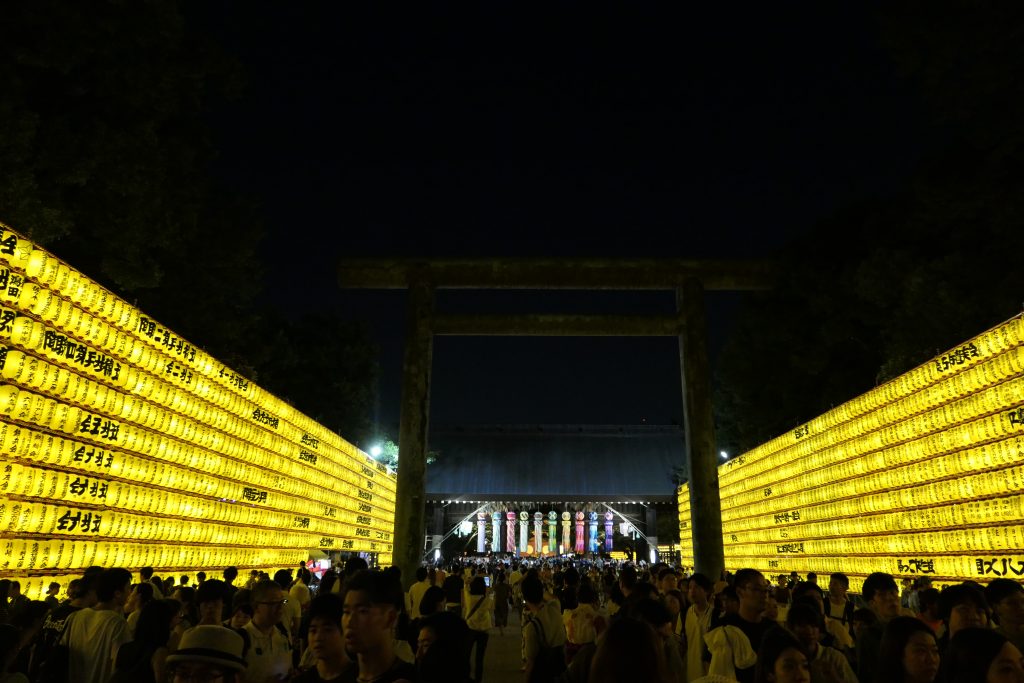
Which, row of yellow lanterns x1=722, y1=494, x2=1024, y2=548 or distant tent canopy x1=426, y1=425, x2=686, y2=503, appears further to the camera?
distant tent canopy x1=426, y1=425, x2=686, y2=503

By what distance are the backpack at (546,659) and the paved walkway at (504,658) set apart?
14.6 feet

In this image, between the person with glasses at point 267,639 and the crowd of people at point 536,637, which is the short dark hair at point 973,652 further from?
the person with glasses at point 267,639

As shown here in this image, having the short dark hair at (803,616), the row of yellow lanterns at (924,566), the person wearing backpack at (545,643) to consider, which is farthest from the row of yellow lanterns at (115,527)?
the row of yellow lanterns at (924,566)

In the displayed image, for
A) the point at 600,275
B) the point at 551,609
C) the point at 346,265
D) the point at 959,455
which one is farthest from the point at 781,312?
the point at 551,609

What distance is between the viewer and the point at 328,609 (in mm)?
3439

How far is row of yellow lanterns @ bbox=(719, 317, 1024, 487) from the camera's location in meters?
8.73

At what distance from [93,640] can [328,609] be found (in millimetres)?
2833

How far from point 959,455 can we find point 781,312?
12848 mm

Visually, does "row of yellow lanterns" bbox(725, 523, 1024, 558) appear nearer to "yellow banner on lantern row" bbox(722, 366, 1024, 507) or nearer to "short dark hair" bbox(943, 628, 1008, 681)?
"yellow banner on lantern row" bbox(722, 366, 1024, 507)

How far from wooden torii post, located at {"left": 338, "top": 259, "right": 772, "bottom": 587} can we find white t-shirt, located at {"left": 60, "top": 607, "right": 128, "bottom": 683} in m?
9.50

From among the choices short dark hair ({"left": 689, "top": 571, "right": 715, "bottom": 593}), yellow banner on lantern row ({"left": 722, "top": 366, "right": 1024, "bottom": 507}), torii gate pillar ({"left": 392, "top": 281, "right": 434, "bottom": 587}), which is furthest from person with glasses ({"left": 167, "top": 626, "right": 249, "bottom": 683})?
torii gate pillar ({"left": 392, "top": 281, "right": 434, "bottom": 587})

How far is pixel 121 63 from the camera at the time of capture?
488 inches

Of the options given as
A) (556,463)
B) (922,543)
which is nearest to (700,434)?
(922,543)

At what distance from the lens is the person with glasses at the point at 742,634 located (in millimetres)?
4438
